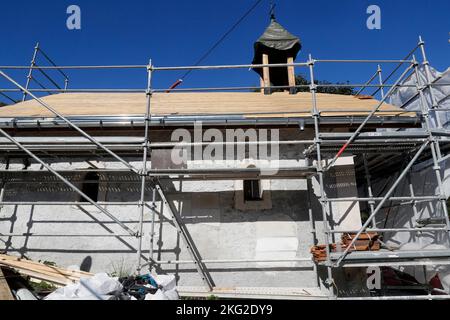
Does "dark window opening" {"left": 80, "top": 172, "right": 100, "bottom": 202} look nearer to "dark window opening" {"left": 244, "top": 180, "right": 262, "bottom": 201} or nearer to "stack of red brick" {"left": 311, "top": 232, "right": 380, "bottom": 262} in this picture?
"dark window opening" {"left": 244, "top": 180, "right": 262, "bottom": 201}

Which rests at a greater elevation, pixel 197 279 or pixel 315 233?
pixel 315 233

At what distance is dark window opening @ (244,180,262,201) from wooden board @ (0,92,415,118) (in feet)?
5.07

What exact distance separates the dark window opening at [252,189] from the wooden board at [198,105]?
1544 millimetres

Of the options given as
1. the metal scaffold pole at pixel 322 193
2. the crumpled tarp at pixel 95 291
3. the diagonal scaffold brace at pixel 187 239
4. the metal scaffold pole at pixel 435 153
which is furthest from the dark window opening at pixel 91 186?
the metal scaffold pole at pixel 435 153

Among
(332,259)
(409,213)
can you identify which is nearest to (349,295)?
(332,259)

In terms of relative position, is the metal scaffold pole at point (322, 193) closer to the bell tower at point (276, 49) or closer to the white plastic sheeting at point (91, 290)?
the white plastic sheeting at point (91, 290)

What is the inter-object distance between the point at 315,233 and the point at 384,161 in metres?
3.07

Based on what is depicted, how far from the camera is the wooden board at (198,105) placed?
7000 millimetres

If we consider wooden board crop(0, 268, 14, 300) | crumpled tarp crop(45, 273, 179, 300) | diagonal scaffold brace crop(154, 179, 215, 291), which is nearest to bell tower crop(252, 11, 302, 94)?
diagonal scaffold brace crop(154, 179, 215, 291)

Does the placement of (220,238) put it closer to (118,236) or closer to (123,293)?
(118,236)

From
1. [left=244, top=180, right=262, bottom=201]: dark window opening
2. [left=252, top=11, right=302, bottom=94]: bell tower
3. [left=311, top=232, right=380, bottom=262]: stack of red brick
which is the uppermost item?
[left=252, top=11, right=302, bottom=94]: bell tower

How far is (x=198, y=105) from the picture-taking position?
8008 mm

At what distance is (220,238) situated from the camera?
6.53 metres

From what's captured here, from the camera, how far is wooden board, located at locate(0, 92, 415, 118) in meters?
7.00
